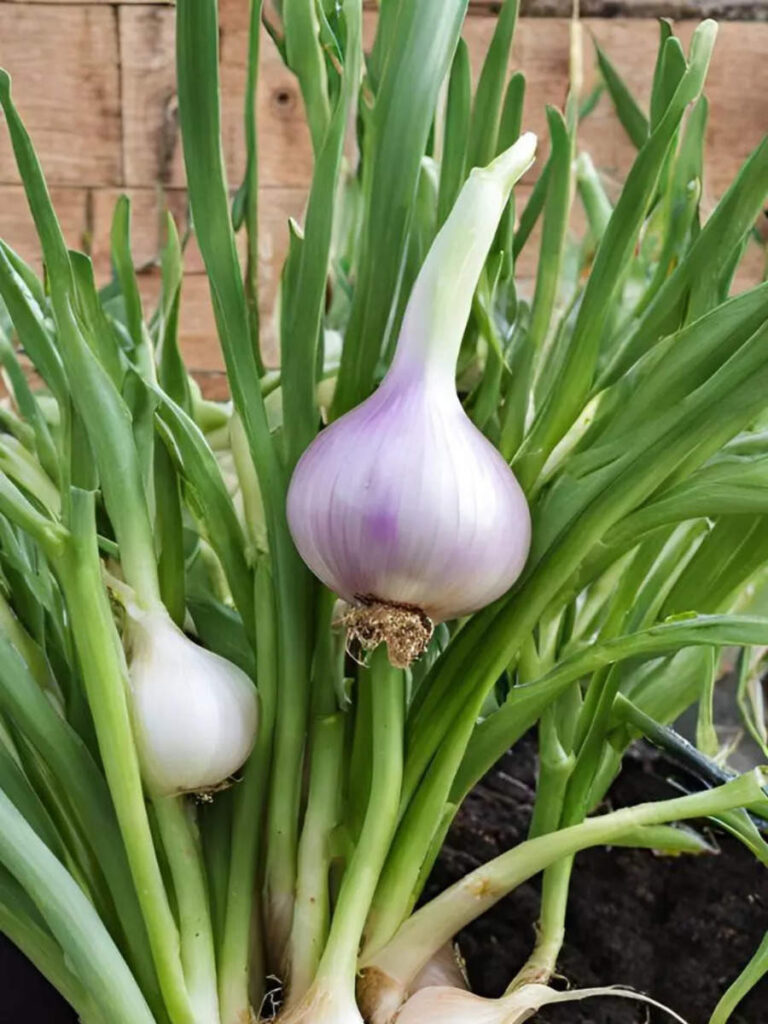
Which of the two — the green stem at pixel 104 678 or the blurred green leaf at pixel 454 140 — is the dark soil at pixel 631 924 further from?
the blurred green leaf at pixel 454 140

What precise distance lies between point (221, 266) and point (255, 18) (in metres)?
0.09

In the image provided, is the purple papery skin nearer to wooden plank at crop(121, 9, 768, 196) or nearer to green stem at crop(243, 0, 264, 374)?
green stem at crop(243, 0, 264, 374)

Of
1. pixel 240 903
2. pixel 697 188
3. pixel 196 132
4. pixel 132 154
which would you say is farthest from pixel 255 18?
pixel 132 154

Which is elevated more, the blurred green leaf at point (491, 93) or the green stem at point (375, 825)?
the blurred green leaf at point (491, 93)

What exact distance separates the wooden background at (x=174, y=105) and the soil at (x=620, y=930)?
2.18ft

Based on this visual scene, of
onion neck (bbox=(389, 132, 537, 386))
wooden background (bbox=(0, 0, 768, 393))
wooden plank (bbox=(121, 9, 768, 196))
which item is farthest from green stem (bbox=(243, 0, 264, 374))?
wooden plank (bbox=(121, 9, 768, 196))

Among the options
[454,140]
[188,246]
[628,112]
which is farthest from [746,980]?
[188,246]

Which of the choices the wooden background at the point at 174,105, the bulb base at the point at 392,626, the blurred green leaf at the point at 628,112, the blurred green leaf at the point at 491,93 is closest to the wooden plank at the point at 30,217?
the wooden background at the point at 174,105

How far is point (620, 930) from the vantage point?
473 mm

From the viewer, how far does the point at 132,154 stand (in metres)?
1.10

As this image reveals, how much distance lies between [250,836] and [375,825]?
5 cm

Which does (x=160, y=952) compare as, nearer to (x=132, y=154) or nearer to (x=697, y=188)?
(x=697, y=188)

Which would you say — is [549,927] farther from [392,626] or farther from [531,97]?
[531,97]

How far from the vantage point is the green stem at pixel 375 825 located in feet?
1.11
